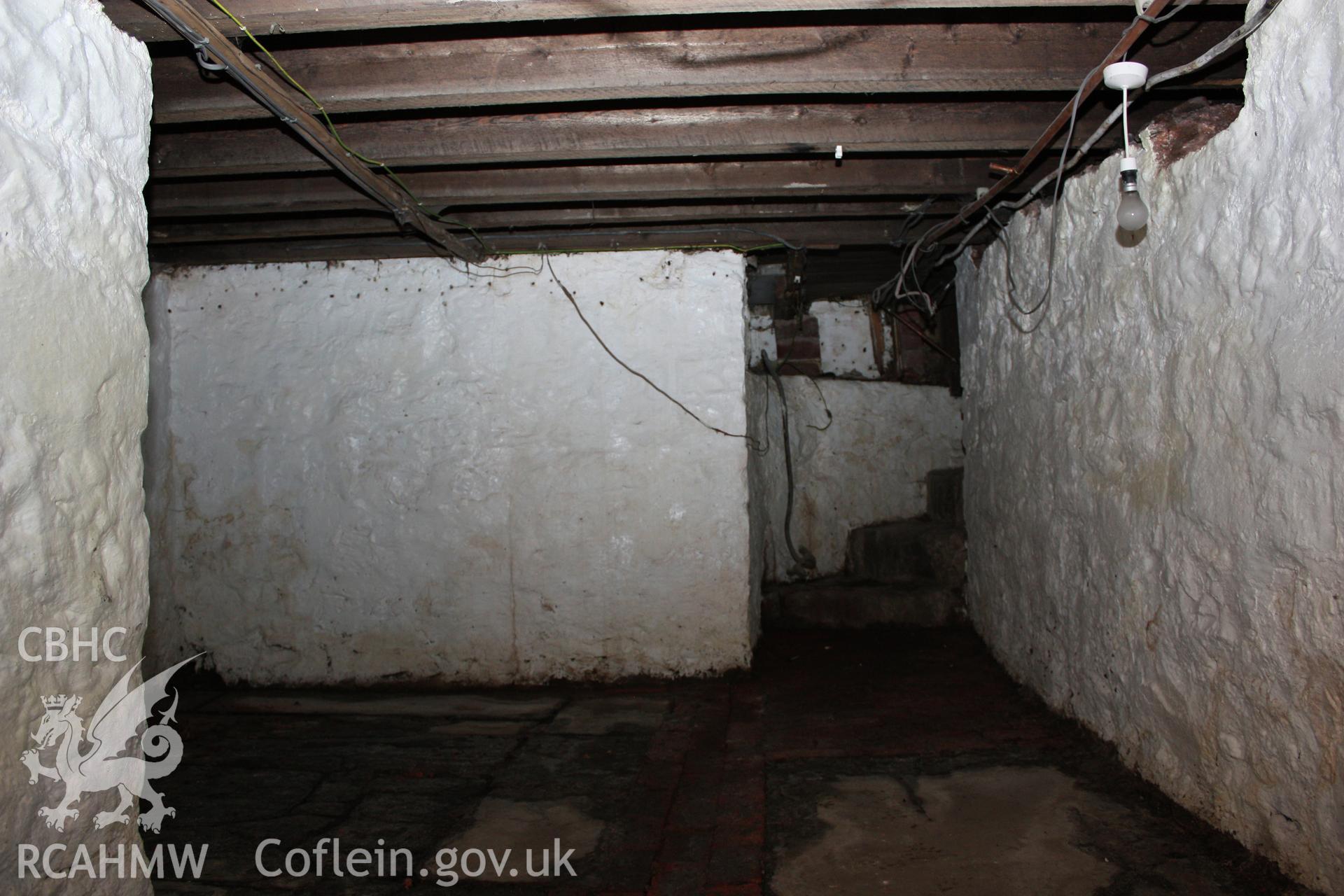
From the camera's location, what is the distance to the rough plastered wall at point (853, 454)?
6.26m

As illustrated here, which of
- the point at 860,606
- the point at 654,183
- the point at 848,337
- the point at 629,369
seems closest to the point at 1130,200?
the point at 654,183

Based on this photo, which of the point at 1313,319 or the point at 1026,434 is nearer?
the point at 1313,319

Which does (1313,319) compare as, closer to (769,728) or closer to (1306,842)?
(1306,842)

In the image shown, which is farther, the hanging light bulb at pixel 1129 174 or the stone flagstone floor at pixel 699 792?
the stone flagstone floor at pixel 699 792

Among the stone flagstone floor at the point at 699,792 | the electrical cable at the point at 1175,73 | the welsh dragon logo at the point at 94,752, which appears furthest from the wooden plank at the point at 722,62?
the stone flagstone floor at the point at 699,792

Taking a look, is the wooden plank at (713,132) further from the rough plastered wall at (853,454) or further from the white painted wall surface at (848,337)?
the white painted wall surface at (848,337)

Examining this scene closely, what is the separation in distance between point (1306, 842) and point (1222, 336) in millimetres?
1301

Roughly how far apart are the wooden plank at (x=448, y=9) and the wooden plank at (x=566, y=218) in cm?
182

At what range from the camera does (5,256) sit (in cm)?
156

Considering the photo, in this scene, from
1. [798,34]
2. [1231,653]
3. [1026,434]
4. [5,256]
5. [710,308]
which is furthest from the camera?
[710,308]

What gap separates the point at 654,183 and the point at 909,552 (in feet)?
10.5

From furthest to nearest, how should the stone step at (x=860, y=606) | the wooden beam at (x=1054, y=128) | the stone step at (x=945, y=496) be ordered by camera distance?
the stone step at (x=945, y=496), the stone step at (x=860, y=606), the wooden beam at (x=1054, y=128)

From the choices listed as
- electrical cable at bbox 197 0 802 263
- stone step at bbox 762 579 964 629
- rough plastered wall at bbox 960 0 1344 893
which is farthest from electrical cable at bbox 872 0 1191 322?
stone step at bbox 762 579 964 629

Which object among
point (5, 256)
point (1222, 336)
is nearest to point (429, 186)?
point (5, 256)
